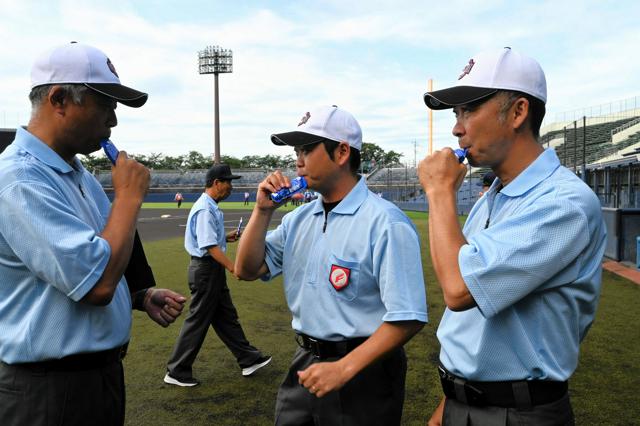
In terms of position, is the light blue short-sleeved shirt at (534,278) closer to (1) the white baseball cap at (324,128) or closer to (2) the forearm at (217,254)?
(1) the white baseball cap at (324,128)

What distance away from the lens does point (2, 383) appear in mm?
1968

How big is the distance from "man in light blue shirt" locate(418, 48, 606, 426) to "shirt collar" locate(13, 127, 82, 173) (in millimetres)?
1441

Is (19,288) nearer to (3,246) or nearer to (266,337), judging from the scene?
(3,246)

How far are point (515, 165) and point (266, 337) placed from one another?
15.9ft

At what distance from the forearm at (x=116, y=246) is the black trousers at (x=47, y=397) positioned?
1.25ft

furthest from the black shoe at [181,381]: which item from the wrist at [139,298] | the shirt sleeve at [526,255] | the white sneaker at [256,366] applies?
the shirt sleeve at [526,255]

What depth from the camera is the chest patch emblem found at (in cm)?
237

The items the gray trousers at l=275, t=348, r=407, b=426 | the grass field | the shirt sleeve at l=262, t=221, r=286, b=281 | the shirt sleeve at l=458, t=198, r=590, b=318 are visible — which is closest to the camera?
the shirt sleeve at l=458, t=198, r=590, b=318

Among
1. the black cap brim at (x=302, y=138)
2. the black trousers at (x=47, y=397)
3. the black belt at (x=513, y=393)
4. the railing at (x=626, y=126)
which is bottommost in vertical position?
the black trousers at (x=47, y=397)

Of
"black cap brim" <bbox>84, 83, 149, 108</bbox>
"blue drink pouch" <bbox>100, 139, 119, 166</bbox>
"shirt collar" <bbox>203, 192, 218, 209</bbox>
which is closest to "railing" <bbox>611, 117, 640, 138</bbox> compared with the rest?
"shirt collar" <bbox>203, 192, 218, 209</bbox>

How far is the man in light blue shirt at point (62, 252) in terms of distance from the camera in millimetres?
1798

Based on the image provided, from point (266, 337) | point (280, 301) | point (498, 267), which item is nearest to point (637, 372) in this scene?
point (266, 337)

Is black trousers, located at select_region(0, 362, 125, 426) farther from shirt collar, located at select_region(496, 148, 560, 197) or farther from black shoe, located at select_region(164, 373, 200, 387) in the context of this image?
black shoe, located at select_region(164, 373, 200, 387)

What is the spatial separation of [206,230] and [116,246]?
321 cm
